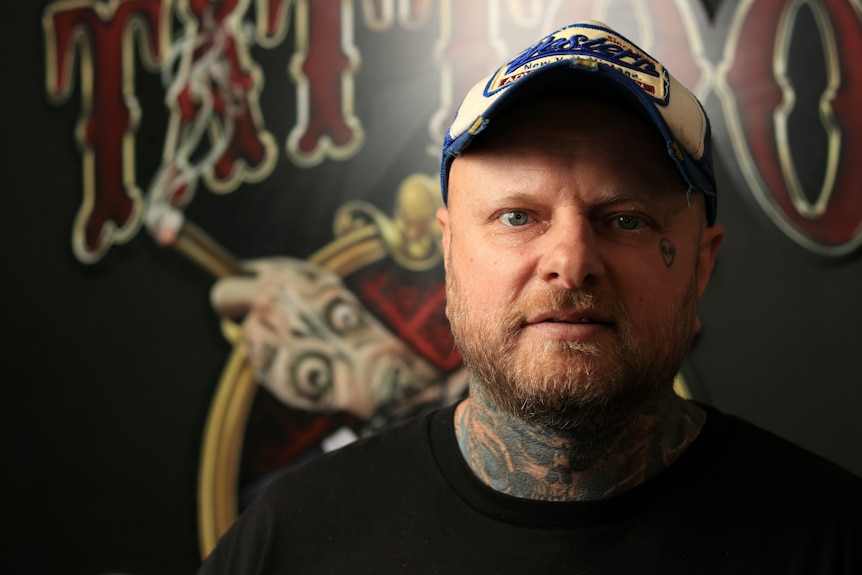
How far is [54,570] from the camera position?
6.38ft

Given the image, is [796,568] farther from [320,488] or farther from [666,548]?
[320,488]

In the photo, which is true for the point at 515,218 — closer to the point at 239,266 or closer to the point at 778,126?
the point at 778,126

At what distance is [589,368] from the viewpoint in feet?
2.97

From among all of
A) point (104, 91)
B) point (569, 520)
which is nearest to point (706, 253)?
point (569, 520)

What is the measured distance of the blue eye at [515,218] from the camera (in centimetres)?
94

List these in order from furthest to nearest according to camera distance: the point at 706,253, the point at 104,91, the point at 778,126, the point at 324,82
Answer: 1. the point at 104,91
2. the point at 324,82
3. the point at 778,126
4. the point at 706,253

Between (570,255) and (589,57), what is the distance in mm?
198

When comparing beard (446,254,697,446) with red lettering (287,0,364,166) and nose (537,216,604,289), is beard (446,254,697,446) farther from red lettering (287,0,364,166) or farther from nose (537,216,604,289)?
red lettering (287,0,364,166)

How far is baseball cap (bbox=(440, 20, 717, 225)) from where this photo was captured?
0.90 meters

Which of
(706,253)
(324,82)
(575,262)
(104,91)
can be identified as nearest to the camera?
(575,262)

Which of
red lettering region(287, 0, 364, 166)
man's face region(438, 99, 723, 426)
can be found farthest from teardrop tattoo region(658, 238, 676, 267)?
red lettering region(287, 0, 364, 166)

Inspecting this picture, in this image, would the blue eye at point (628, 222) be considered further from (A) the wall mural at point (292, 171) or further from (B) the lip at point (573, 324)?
(A) the wall mural at point (292, 171)

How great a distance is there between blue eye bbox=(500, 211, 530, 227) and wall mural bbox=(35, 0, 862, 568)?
0.81m

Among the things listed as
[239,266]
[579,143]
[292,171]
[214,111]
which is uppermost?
[579,143]
